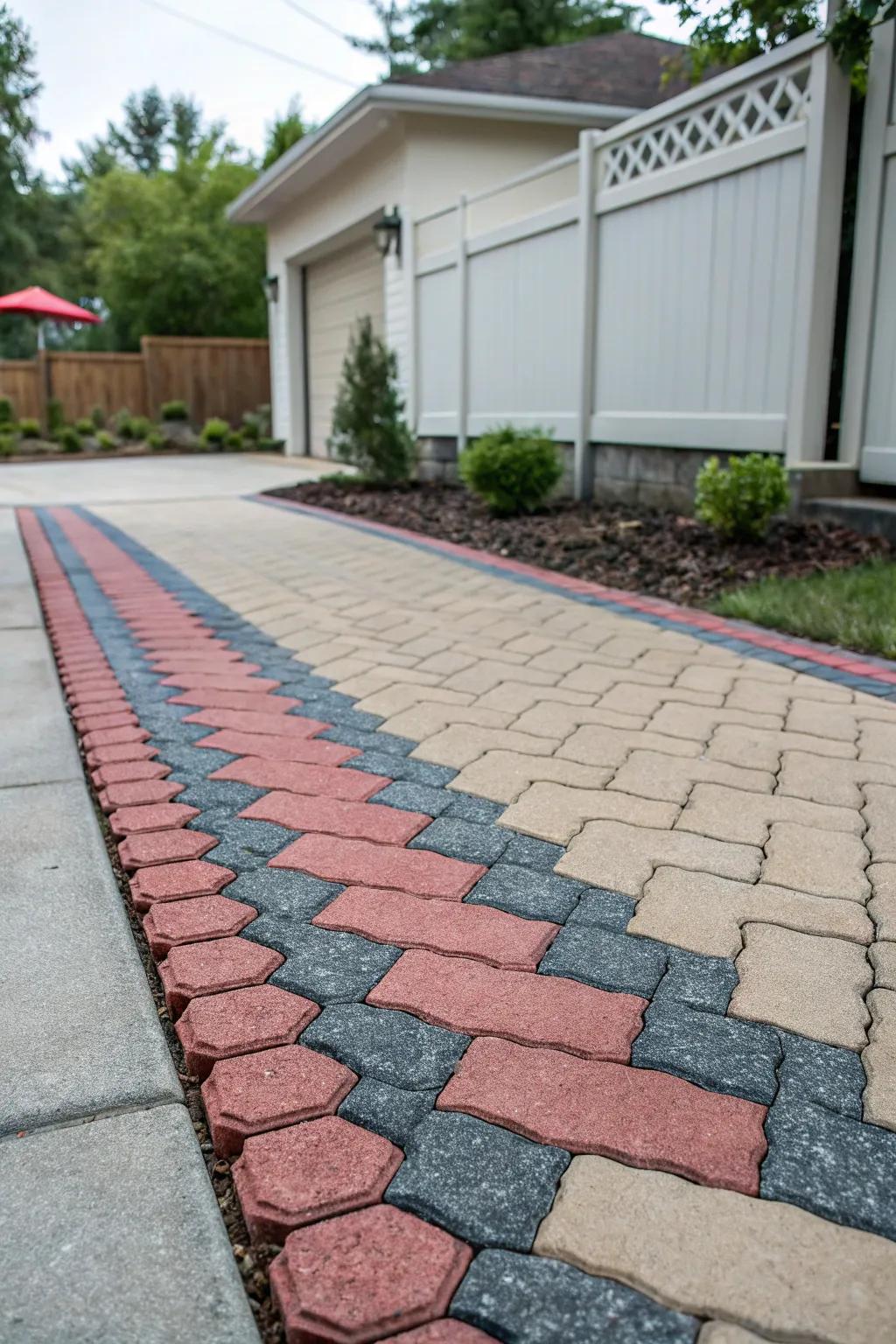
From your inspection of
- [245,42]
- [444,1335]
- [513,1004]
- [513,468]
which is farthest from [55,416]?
[444,1335]

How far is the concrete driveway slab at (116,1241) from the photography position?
1086 millimetres

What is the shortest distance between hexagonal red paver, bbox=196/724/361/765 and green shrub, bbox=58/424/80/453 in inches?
645

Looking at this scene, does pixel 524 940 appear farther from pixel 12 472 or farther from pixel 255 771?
pixel 12 472

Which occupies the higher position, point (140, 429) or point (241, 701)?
point (140, 429)

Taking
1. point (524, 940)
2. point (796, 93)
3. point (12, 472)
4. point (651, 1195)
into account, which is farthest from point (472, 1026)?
point (12, 472)

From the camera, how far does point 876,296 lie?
212 inches

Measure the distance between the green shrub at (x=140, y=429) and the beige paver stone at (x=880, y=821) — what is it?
17.6 meters

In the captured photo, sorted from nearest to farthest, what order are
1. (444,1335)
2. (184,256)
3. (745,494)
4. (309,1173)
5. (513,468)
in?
(444,1335)
(309,1173)
(745,494)
(513,468)
(184,256)

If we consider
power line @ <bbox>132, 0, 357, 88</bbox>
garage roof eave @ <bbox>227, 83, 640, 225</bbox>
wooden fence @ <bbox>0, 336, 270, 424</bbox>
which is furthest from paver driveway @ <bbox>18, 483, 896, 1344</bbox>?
wooden fence @ <bbox>0, 336, 270, 424</bbox>

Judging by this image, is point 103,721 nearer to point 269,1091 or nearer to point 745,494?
point 269,1091

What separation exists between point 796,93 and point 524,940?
5.43 meters

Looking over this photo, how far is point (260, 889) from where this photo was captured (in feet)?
6.67

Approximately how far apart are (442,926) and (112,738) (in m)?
1.41

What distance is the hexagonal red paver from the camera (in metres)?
2.78
